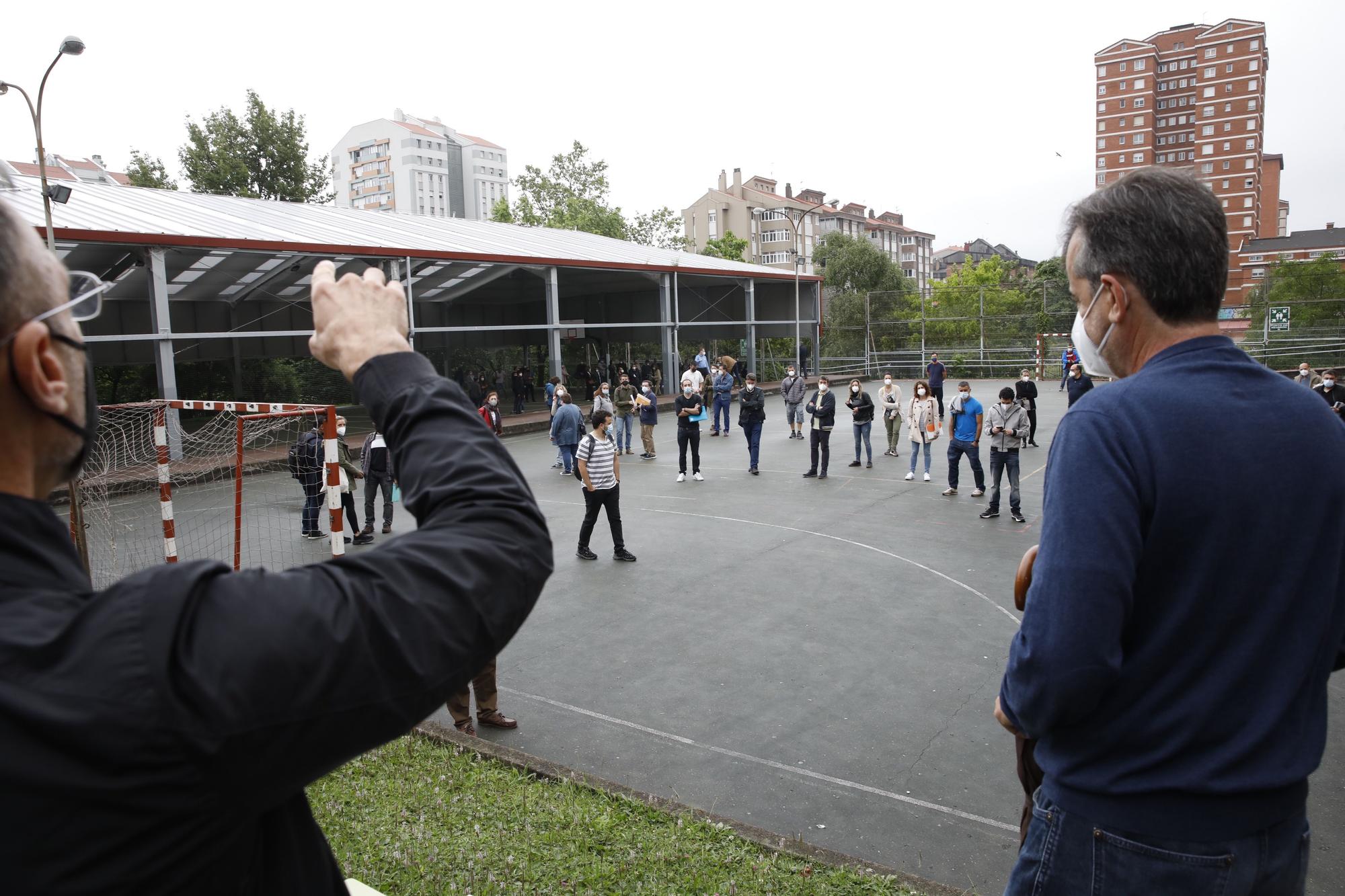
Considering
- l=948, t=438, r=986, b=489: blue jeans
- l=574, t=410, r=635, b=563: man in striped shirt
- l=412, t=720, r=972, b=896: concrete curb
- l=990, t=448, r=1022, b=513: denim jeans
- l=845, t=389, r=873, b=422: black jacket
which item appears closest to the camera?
l=412, t=720, r=972, b=896: concrete curb

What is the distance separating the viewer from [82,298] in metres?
1.10

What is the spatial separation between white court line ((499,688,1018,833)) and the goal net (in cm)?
203

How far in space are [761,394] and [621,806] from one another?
12.6 m

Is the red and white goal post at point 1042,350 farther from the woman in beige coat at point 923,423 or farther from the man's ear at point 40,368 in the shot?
the man's ear at point 40,368

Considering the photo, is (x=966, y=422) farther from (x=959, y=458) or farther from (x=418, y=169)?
(x=418, y=169)

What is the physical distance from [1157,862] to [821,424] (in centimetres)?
1383

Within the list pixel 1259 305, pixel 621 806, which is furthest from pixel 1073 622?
pixel 1259 305

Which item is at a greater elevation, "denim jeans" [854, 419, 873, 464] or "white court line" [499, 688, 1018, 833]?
"denim jeans" [854, 419, 873, 464]

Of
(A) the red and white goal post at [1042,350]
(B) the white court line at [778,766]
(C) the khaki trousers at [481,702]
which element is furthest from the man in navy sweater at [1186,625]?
(A) the red and white goal post at [1042,350]

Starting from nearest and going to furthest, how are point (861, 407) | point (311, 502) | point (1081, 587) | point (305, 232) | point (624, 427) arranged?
point (1081, 587), point (311, 502), point (861, 407), point (624, 427), point (305, 232)

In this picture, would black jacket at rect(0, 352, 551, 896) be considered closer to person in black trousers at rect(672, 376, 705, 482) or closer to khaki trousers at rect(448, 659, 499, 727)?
khaki trousers at rect(448, 659, 499, 727)

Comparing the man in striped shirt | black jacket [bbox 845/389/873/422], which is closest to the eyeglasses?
the man in striped shirt

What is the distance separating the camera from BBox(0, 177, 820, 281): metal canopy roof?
671 inches

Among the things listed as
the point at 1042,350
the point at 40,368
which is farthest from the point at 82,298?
the point at 1042,350
